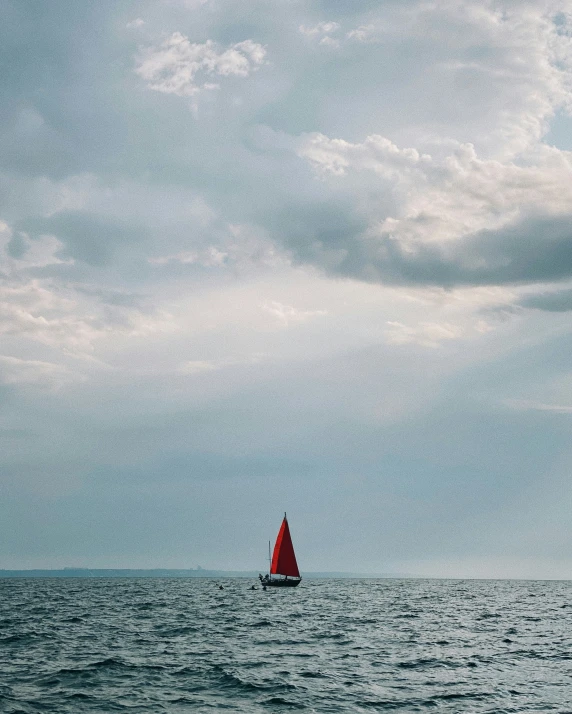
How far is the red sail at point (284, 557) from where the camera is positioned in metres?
101

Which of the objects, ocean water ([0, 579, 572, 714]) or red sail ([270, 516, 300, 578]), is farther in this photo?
red sail ([270, 516, 300, 578])

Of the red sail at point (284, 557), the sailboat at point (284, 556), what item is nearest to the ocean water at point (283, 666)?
the sailboat at point (284, 556)

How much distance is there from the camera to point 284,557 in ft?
343

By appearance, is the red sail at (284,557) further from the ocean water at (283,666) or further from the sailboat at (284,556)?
the ocean water at (283,666)

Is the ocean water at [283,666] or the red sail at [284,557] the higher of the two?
the red sail at [284,557]

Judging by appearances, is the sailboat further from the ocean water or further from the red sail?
the ocean water

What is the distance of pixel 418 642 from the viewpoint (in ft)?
140

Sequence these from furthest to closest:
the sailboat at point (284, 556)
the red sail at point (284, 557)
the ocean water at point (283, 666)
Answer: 1. the red sail at point (284, 557)
2. the sailboat at point (284, 556)
3. the ocean water at point (283, 666)

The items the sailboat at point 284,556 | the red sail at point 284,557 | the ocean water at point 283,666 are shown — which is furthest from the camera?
the red sail at point 284,557

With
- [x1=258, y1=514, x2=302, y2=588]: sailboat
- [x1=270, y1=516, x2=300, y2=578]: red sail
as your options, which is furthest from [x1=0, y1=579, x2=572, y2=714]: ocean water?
[x1=270, y1=516, x2=300, y2=578]: red sail

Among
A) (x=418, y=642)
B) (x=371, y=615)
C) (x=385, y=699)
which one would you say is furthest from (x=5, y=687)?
(x=371, y=615)

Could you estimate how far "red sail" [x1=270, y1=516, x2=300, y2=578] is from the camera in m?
101

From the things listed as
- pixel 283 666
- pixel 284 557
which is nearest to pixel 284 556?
pixel 284 557

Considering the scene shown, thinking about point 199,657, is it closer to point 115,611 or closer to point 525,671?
point 525,671
